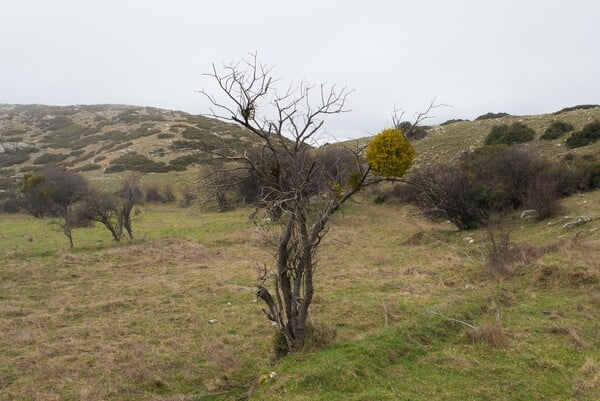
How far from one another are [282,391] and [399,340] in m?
2.15

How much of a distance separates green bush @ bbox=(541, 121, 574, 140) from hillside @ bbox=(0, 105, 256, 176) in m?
22.4

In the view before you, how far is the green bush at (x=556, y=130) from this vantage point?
2914cm

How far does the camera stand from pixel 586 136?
85.4 feet

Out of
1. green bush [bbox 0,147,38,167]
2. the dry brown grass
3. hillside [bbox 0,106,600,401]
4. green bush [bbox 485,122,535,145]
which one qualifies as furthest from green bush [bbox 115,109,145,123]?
the dry brown grass

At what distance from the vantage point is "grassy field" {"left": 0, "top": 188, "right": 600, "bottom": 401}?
5.68 m

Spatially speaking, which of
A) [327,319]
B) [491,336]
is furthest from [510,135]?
[491,336]

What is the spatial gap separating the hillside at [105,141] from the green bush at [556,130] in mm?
22410

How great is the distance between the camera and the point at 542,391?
523 cm

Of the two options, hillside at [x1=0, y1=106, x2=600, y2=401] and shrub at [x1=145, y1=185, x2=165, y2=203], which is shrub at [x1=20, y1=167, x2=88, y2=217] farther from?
hillside at [x1=0, y1=106, x2=600, y2=401]

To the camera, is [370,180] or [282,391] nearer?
[282,391]

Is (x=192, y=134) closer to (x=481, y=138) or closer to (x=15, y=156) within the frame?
(x=15, y=156)

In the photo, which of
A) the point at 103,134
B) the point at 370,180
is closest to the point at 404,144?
the point at 370,180

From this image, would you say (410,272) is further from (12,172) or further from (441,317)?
(12,172)

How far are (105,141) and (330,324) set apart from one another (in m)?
54.0
